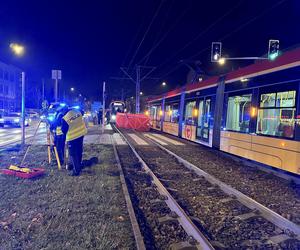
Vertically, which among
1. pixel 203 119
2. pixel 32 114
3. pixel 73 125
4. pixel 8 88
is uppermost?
pixel 8 88

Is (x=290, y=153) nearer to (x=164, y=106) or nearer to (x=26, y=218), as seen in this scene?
(x=26, y=218)

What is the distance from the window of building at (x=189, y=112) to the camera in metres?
16.1

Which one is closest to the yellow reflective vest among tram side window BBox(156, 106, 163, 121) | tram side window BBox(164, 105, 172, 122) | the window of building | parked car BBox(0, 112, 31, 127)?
the window of building

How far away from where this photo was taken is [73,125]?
775cm

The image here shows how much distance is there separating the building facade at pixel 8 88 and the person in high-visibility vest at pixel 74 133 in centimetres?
5395

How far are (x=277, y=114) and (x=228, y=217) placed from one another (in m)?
4.38

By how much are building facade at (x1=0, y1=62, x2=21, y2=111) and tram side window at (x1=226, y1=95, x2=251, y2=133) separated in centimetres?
5341

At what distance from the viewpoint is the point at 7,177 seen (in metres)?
7.29

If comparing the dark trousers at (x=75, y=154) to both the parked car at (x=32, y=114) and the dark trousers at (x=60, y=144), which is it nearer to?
the dark trousers at (x=60, y=144)

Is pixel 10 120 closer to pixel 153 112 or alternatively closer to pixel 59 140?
pixel 153 112

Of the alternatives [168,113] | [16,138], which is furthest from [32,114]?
[168,113]

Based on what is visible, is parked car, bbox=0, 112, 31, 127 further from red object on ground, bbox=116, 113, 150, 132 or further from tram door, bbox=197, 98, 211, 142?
tram door, bbox=197, 98, 211, 142

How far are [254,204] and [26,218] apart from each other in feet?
13.1

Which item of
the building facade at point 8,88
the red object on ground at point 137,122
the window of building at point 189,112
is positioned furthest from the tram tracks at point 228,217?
the building facade at point 8,88
